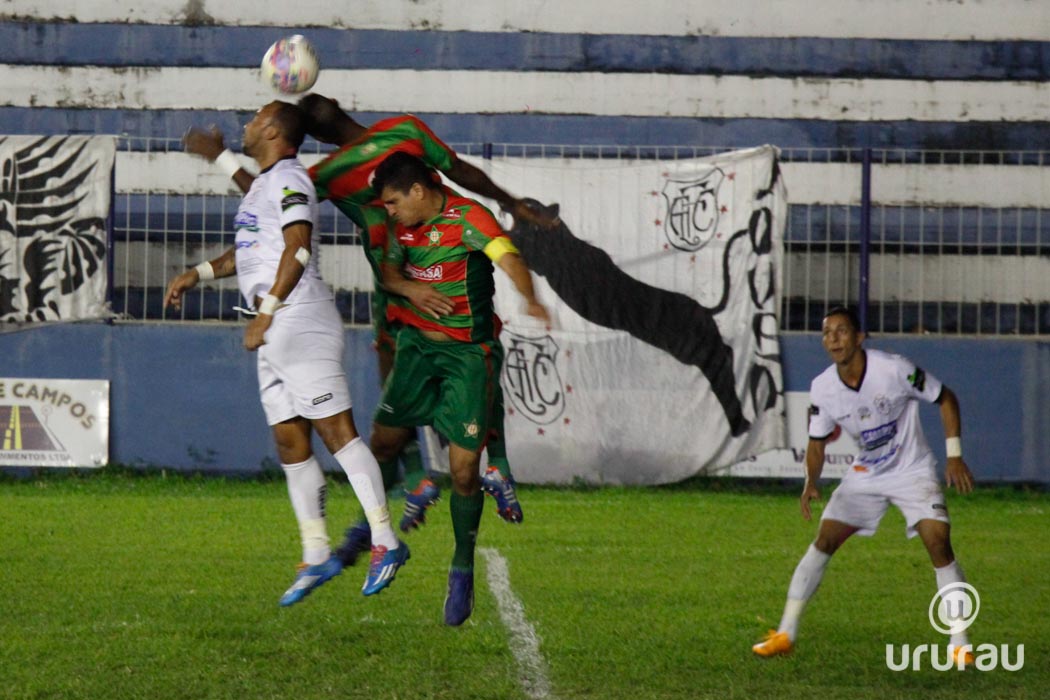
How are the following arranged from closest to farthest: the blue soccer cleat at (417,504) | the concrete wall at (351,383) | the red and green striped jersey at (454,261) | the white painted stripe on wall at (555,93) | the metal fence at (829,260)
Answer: the red and green striped jersey at (454,261) → the blue soccer cleat at (417,504) → the concrete wall at (351,383) → the metal fence at (829,260) → the white painted stripe on wall at (555,93)

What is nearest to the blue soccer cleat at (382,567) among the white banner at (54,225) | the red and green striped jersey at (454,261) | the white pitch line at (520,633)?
the white pitch line at (520,633)

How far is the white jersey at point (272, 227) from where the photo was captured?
6.38 meters

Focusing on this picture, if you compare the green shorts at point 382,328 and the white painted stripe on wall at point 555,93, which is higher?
the white painted stripe on wall at point 555,93

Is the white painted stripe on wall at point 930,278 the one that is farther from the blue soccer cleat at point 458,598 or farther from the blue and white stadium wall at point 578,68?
the blue soccer cleat at point 458,598

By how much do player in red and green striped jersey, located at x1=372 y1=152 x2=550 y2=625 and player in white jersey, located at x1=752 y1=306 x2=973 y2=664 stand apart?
1.65 meters

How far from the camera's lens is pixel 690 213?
1338 cm

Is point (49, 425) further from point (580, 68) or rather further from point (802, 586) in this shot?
point (802, 586)

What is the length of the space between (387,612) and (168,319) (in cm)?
684

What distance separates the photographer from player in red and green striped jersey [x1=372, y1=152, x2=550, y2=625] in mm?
6617

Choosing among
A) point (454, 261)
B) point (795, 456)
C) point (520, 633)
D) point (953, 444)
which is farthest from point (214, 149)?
point (795, 456)

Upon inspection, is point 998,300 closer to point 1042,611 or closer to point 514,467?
point 514,467

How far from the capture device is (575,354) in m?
13.3

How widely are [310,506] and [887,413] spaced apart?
289 centimetres

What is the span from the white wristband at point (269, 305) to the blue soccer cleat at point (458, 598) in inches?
58.7
